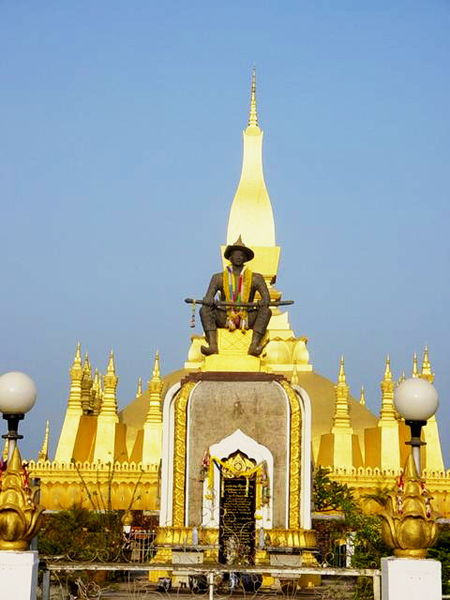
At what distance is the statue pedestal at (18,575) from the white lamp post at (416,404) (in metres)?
3.52

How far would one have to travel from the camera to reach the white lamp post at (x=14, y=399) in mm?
10797

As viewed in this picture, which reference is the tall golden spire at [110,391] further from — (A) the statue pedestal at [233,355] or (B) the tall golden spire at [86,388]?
(A) the statue pedestal at [233,355]

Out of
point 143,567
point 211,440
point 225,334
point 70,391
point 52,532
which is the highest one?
point 70,391

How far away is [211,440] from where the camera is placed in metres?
20.2

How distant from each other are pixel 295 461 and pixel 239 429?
1083mm

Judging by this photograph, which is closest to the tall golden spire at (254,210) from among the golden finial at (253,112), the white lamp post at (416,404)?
the golden finial at (253,112)

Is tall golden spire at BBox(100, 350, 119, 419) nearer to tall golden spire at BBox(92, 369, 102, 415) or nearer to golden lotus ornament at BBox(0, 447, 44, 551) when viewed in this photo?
tall golden spire at BBox(92, 369, 102, 415)

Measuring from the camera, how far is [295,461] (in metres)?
20.1

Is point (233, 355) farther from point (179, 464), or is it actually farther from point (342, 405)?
point (342, 405)

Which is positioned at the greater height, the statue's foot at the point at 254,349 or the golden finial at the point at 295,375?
Answer: the golden finial at the point at 295,375

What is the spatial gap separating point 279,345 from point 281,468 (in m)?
23.0

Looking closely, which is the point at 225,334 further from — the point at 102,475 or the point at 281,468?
the point at 102,475

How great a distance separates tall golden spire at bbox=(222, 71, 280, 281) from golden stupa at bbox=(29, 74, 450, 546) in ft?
0.12

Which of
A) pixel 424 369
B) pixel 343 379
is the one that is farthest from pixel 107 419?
pixel 424 369
